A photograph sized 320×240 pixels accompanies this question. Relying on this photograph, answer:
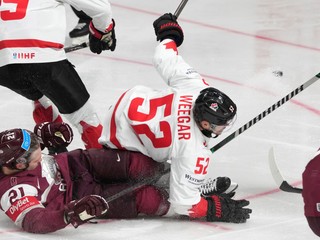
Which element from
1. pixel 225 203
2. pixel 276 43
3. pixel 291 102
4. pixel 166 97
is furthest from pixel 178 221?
pixel 276 43

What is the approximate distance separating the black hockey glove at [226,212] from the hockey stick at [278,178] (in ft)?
1.16

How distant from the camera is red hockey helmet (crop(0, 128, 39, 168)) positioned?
4004mm

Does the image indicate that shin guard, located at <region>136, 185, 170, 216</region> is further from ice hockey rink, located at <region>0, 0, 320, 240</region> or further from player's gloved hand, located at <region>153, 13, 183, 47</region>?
player's gloved hand, located at <region>153, 13, 183, 47</region>

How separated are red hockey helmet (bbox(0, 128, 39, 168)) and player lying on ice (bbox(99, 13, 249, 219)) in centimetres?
41

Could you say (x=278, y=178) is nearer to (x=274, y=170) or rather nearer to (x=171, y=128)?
(x=274, y=170)

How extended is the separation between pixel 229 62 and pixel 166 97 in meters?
2.36

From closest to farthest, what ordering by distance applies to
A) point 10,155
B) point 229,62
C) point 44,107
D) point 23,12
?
point 10,155
point 23,12
point 44,107
point 229,62

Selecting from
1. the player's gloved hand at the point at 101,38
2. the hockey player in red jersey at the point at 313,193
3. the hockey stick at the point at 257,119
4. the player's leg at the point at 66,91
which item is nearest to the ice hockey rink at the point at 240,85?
the hockey stick at the point at 257,119

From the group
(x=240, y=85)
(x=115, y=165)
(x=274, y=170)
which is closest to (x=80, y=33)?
(x=240, y=85)

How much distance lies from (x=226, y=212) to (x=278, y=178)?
0.48 metres

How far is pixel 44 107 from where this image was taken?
16.5 feet

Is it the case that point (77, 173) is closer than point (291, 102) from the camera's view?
Yes

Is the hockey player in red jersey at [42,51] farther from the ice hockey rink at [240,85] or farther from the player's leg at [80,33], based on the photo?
the player's leg at [80,33]

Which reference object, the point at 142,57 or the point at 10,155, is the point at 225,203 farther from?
the point at 142,57
